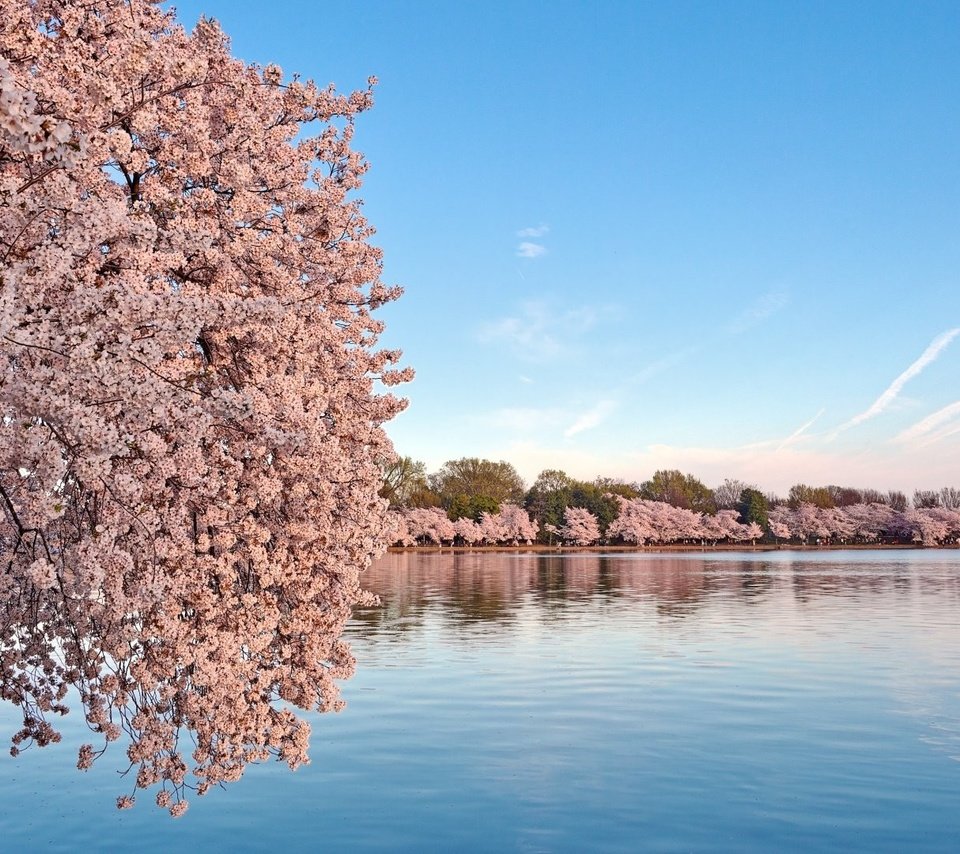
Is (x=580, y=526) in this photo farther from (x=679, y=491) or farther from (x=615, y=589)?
(x=615, y=589)

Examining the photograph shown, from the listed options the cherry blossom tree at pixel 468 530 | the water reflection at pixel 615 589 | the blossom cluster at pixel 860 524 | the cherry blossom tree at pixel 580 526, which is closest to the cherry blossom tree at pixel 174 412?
the water reflection at pixel 615 589

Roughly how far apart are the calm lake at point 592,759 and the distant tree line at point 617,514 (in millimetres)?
104240

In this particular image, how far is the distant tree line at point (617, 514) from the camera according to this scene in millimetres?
138000

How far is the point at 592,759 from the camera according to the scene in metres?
15.5

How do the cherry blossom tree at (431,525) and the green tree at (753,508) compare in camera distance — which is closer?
the cherry blossom tree at (431,525)

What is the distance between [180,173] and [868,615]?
105 ft

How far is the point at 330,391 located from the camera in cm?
1266

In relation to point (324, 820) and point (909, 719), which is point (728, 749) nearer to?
point (909, 719)

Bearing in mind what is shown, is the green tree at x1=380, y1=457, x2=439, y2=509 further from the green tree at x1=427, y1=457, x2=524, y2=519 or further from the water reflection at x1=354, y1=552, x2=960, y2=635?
the water reflection at x1=354, y1=552, x2=960, y2=635

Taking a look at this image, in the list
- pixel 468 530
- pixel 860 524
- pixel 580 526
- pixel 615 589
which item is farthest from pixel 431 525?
pixel 615 589

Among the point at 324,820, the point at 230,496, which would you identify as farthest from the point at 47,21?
the point at 324,820

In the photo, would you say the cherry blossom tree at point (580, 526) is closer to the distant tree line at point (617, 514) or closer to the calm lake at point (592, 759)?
the distant tree line at point (617, 514)

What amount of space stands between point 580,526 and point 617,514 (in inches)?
321

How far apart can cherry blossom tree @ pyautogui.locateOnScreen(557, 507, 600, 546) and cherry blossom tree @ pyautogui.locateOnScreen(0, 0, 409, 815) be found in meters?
126
